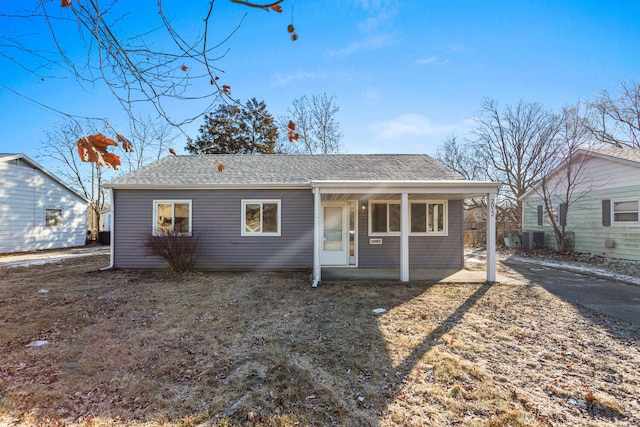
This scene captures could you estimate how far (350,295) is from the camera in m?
6.24

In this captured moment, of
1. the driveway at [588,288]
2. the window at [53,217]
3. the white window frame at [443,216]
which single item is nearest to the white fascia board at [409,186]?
the white window frame at [443,216]

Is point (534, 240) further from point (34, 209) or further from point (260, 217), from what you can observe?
point (34, 209)

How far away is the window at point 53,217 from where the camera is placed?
1504cm

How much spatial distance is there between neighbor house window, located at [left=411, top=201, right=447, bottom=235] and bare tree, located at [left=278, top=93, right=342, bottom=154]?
13699 mm

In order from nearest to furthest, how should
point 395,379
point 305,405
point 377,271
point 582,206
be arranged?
1. point 305,405
2. point 395,379
3. point 377,271
4. point 582,206

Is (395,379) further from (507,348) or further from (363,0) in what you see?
(363,0)

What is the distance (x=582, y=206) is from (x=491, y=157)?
8.73m

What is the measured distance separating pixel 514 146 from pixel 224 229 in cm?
1901

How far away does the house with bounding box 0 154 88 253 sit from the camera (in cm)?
1309

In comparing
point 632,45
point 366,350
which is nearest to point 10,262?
point 366,350

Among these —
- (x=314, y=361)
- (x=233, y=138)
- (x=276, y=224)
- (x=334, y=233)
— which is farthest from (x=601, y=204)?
(x=233, y=138)

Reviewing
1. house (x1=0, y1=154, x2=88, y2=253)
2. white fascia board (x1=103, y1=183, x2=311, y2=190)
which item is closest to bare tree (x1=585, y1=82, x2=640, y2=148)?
white fascia board (x1=103, y1=183, x2=311, y2=190)

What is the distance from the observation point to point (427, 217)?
30.7 ft

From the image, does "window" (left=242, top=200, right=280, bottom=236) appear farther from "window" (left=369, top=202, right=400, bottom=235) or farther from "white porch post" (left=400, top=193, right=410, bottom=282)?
"white porch post" (left=400, top=193, right=410, bottom=282)
